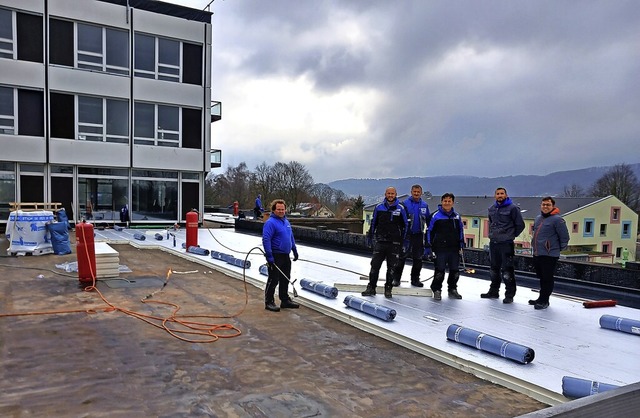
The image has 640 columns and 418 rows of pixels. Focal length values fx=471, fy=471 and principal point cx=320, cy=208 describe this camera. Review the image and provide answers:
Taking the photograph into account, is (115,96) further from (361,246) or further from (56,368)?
(56,368)

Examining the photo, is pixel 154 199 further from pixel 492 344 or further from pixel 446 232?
pixel 492 344

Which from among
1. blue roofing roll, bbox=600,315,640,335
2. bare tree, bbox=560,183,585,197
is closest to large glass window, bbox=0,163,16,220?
blue roofing roll, bbox=600,315,640,335

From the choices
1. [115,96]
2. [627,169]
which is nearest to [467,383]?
[115,96]

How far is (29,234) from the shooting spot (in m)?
12.0

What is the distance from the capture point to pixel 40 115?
64.2 feet

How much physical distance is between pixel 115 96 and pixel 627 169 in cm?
7684

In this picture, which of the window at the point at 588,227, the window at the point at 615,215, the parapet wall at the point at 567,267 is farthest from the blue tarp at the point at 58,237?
the window at the point at 615,215

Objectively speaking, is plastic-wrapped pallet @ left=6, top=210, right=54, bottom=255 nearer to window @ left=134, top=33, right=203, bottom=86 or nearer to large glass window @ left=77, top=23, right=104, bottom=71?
large glass window @ left=77, top=23, right=104, bottom=71

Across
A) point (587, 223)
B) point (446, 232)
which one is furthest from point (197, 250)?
point (587, 223)

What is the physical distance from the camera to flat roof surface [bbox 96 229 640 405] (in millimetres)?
4348

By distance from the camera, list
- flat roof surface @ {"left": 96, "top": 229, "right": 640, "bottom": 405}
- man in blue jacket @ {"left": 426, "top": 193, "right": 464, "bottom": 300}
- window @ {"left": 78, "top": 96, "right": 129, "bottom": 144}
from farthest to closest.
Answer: window @ {"left": 78, "top": 96, "right": 129, "bottom": 144} < man in blue jacket @ {"left": 426, "top": 193, "right": 464, "bottom": 300} < flat roof surface @ {"left": 96, "top": 229, "right": 640, "bottom": 405}

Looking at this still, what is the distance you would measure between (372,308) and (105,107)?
18.7 metres

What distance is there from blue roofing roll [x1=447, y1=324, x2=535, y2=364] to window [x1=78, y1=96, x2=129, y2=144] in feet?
64.3

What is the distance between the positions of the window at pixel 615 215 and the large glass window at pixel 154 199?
54503mm
